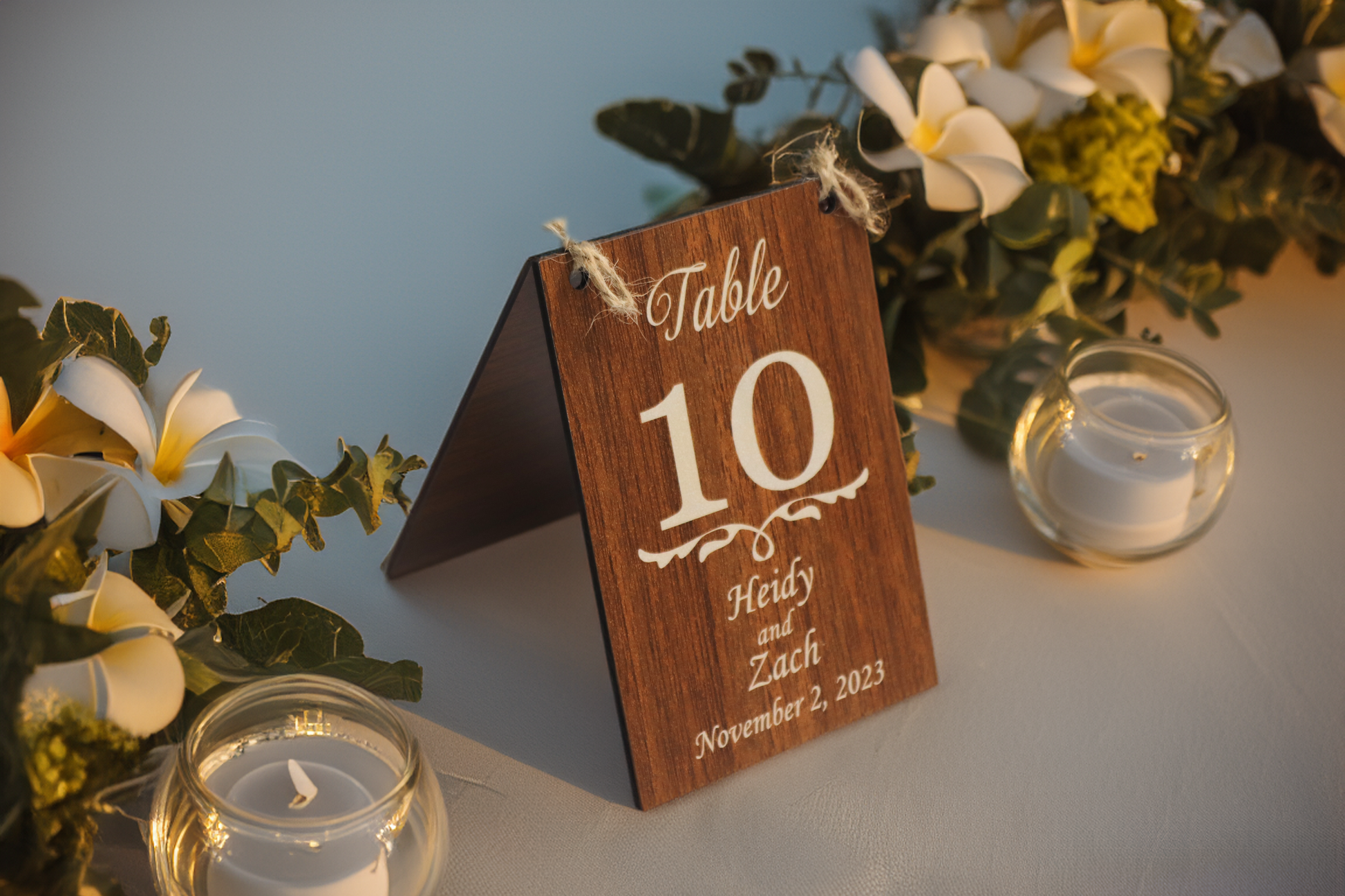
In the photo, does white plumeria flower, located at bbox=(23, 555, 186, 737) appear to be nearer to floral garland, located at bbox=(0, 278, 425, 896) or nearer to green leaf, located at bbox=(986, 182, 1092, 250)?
floral garland, located at bbox=(0, 278, 425, 896)

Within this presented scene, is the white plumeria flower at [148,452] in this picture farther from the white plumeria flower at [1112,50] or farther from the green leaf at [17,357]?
the white plumeria flower at [1112,50]

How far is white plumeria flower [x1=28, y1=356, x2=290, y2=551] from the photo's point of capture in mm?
633

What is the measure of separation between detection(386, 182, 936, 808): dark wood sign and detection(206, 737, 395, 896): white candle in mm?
210

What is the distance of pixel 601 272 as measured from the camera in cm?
76

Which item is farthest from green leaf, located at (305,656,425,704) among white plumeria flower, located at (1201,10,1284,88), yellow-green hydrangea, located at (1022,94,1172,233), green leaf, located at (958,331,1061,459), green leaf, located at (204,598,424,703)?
white plumeria flower, located at (1201,10,1284,88)

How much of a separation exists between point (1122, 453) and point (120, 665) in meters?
0.82

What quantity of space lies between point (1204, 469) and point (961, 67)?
0.46 meters

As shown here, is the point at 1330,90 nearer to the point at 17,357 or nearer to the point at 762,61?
the point at 762,61

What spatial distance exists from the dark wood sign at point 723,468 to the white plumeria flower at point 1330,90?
2.28 ft

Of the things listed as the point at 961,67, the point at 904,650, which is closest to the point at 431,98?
the point at 961,67

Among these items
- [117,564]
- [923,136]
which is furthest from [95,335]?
[923,136]

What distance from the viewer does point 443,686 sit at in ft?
3.02

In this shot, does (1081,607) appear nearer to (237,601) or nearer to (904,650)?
(904,650)

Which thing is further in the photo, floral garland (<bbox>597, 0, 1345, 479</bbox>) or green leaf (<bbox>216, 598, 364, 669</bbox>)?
floral garland (<bbox>597, 0, 1345, 479</bbox>)
